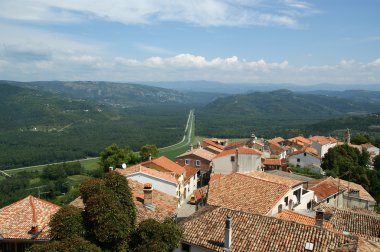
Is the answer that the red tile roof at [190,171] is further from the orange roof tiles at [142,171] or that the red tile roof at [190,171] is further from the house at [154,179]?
the house at [154,179]

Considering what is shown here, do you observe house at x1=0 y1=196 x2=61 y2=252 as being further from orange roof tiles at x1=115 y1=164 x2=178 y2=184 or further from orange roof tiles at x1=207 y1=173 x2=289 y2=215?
orange roof tiles at x1=115 y1=164 x2=178 y2=184

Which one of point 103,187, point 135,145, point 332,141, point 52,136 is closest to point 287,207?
point 103,187

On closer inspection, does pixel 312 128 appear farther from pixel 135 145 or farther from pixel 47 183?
pixel 47 183

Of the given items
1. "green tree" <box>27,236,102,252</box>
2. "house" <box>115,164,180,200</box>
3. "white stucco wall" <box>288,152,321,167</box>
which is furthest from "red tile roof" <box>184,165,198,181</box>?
"green tree" <box>27,236,102,252</box>

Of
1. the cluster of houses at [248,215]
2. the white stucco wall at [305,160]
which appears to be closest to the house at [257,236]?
the cluster of houses at [248,215]

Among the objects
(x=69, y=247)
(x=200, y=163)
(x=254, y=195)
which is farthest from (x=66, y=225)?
(x=200, y=163)

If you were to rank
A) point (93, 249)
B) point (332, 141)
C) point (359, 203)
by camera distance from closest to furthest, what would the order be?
1. point (93, 249)
2. point (359, 203)
3. point (332, 141)
